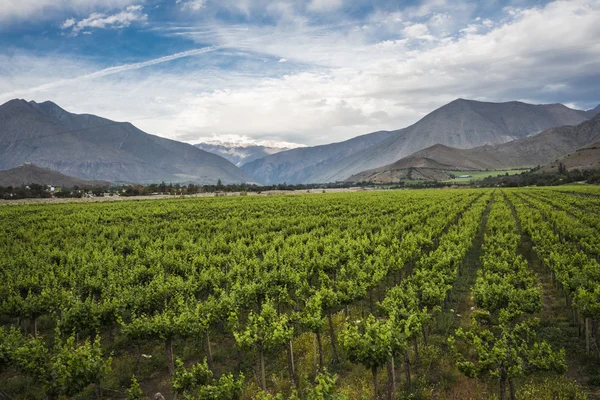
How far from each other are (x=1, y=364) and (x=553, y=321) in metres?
22.0

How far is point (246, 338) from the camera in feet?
37.2

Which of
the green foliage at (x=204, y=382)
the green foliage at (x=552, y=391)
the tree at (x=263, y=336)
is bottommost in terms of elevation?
the green foliage at (x=552, y=391)

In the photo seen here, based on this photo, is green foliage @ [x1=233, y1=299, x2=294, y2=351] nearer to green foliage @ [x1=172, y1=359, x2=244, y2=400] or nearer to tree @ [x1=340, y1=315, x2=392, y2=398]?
green foliage @ [x1=172, y1=359, x2=244, y2=400]

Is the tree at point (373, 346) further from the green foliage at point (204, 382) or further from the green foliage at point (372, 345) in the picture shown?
the green foliage at point (204, 382)

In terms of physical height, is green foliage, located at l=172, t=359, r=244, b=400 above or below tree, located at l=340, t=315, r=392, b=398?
below

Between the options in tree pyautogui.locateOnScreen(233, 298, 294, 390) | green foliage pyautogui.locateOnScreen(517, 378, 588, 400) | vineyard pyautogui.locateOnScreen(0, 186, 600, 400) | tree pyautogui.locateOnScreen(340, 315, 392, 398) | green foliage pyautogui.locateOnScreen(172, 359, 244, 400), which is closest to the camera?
green foliage pyautogui.locateOnScreen(172, 359, 244, 400)

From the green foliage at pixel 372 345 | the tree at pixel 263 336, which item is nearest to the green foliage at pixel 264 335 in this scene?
the tree at pixel 263 336

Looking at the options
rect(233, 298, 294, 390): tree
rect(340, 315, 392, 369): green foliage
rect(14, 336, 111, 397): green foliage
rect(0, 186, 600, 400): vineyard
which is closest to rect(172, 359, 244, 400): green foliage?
rect(0, 186, 600, 400): vineyard

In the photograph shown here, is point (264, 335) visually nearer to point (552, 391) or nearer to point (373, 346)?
point (373, 346)

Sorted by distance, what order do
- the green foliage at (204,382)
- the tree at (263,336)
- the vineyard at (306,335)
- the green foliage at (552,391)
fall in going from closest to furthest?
1. the green foliage at (204,382)
2. the vineyard at (306,335)
3. the green foliage at (552,391)
4. the tree at (263,336)

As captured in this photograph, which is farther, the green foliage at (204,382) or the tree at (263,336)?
the tree at (263,336)

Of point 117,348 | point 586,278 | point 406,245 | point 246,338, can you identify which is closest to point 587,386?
point 586,278

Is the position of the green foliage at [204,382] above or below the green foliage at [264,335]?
below

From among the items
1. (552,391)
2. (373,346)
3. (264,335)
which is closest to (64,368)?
(264,335)
